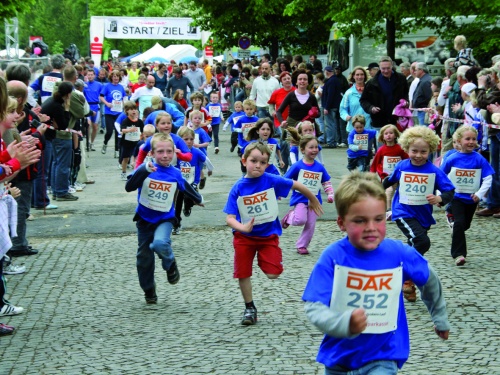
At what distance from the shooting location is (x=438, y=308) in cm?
445

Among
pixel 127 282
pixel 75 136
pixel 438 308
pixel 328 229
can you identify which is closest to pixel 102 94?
pixel 75 136

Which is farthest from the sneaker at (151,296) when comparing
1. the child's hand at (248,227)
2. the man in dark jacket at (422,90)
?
the man in dark jacket at (422,90)

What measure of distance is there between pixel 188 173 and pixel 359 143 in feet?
10.6

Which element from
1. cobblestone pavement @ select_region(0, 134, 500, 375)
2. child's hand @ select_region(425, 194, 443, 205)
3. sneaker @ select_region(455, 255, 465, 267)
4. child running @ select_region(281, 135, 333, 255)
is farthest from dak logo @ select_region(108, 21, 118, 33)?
child's hand @ select_region(425, 194, 443, 205)

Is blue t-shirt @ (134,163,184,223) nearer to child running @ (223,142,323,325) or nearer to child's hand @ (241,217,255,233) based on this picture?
child running @ (223,142,323,325)

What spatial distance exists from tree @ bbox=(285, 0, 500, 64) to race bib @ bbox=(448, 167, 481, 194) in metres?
13.7

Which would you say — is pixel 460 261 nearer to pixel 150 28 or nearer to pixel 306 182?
pixel 306 182

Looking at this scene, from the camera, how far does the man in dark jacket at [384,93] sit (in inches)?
613

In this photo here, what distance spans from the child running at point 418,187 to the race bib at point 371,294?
4155mm

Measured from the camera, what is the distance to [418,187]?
8.64 meters

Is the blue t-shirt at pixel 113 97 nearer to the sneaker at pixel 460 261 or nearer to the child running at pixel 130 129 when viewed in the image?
the child running at pixel 130 129

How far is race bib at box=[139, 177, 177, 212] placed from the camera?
8.52 meters

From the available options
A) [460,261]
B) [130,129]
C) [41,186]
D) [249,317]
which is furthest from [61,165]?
[249,317]

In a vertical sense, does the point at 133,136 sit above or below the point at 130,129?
below
